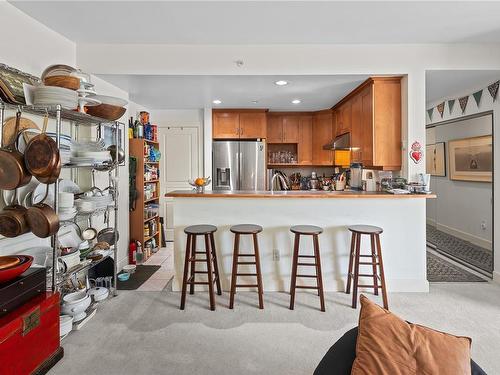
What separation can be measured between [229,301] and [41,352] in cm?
156

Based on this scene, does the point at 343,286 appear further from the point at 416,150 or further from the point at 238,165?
the point at 238,165

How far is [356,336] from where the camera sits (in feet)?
3.99

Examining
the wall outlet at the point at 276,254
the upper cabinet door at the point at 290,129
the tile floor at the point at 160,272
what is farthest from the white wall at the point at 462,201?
the tile floor at the point at 160,272

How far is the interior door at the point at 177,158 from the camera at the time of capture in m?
5.47

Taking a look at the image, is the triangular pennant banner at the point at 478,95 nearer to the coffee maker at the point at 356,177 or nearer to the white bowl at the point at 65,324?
the coffee maker at the point at 356,177

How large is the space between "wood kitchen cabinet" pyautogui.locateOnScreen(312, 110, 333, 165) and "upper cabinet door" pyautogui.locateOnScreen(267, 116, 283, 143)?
609 millimetres

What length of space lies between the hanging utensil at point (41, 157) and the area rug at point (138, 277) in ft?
5.92

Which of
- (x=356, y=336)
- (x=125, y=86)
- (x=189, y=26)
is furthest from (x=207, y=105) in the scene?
(x=356, y=336)

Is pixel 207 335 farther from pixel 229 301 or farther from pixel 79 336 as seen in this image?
pixel 79 336

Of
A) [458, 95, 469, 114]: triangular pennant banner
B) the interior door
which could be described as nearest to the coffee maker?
[458, 95, 469, 114]: triangular pennant banner

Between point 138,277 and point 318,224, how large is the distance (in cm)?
226

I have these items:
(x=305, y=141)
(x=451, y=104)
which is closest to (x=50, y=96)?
(x=305, y=141)

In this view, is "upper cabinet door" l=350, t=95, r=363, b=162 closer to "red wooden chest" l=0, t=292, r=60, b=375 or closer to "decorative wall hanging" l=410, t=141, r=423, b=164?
"decorative wall hanging" l=410, t=141, r=423, b=164

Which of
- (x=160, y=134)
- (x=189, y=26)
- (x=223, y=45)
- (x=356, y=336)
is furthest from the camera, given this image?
(x=160, y=134)
